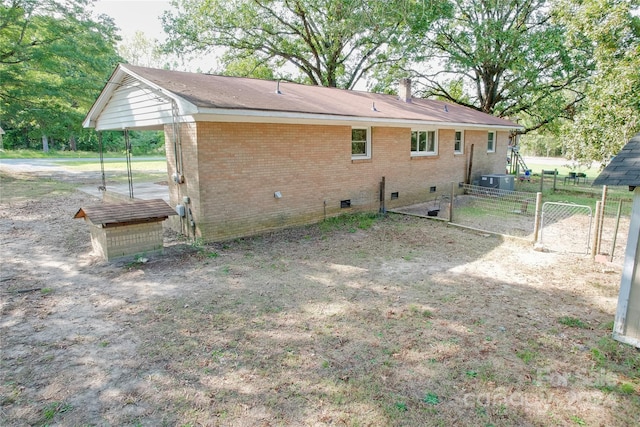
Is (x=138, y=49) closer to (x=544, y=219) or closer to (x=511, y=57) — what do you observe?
(x=511, y=57)

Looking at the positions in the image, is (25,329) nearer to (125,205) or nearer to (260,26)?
(125,205)

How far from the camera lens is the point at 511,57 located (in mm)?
20609

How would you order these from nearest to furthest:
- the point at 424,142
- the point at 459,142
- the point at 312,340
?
the point at 312,340 < the point at 424,142 < the point at 459,142

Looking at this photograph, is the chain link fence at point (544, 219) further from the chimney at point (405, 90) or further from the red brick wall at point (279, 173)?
the chimney at point (405, 90)

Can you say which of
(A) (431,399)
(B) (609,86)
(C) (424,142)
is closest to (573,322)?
(A) (431,399)

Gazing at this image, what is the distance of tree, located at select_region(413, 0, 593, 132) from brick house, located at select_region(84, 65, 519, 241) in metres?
9.00

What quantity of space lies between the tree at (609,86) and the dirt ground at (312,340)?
14.3 feet

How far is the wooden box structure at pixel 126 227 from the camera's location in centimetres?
721

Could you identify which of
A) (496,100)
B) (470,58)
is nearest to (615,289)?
(470,58)

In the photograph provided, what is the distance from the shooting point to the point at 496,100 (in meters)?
23.9

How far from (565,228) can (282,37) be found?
1961cm

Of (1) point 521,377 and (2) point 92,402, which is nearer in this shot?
(2) point 92,402

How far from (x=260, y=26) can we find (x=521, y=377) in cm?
2296

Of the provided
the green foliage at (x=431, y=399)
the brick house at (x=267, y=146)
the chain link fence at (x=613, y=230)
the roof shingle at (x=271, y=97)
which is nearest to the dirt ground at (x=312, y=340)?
the green foliage at (x=431, y=399)
